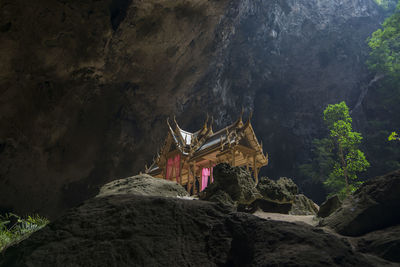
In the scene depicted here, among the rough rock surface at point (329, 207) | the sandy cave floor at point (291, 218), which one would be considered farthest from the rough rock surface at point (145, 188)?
the rough rock surface at point (329, 207)

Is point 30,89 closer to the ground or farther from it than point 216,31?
closer to the ground

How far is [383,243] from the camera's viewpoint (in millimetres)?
2664

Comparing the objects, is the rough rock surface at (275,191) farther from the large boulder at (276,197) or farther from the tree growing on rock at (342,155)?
the tree growing on rock at (342,155)

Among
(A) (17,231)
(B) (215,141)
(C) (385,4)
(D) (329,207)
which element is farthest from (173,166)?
(C) (385,4)

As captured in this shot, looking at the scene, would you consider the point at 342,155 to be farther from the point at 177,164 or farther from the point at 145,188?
the point at 145,188

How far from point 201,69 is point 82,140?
10480 millimetres

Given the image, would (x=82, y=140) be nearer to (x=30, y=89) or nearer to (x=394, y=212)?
(x=30, y=89)

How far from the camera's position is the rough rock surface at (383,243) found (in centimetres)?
252

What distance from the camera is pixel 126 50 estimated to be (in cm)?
1725

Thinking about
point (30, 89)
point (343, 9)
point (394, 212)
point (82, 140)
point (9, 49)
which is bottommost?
point (394, 212)

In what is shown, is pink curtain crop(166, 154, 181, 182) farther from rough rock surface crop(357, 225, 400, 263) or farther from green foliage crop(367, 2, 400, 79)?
green foliage crop(367, 2, 400, 79)

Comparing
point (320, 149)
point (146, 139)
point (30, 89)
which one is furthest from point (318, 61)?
point (30, 89)

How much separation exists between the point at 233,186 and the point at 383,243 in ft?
17.0

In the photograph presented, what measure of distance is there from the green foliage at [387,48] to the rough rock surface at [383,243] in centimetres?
2995
